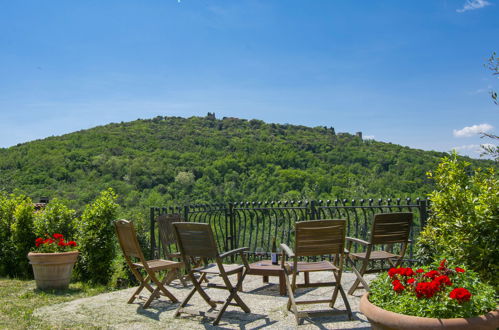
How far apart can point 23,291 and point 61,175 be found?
65.4ft

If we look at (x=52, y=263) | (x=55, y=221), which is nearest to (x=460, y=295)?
(x=52, y=263)

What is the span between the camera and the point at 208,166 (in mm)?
25453

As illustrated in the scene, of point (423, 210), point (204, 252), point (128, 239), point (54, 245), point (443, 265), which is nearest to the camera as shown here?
point (443, 265)

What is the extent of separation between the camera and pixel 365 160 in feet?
81.7

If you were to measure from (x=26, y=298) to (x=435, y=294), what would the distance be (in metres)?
5.41

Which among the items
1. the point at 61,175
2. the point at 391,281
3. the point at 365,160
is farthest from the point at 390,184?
the point at 61,175

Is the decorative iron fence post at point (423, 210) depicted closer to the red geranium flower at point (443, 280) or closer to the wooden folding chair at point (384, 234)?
the wooden folding chair at point (384, 234)

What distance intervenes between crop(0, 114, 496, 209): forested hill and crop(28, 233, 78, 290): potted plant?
10.5 meters

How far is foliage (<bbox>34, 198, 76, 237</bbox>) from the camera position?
7113mm

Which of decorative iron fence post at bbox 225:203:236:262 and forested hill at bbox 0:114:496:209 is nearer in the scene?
decorative iron fence post at bbox 225:203:236:262

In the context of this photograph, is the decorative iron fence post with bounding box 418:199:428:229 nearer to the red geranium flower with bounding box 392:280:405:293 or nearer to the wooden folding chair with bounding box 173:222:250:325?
the wooden folding chair with bounding box 173:222:250:325

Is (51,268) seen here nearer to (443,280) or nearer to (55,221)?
(55,221)

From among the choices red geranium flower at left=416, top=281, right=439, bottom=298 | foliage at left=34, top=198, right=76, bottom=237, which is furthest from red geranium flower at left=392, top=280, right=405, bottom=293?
foliage at left=34, top=198, right=76, bottom=237

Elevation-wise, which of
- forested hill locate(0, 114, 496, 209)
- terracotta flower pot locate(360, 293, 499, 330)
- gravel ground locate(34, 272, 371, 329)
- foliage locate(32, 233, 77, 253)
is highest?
forested hill locate(0, 114, 496, 209)
